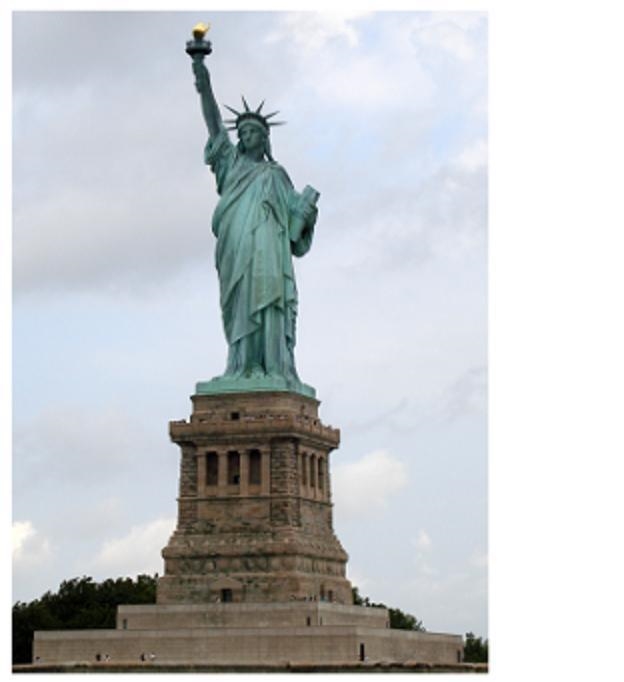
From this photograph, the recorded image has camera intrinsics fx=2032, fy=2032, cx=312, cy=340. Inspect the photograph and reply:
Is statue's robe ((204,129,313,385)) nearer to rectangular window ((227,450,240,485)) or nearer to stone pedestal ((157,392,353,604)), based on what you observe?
stone pedestal ((157,392,353,604))

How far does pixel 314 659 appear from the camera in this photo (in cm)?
5097

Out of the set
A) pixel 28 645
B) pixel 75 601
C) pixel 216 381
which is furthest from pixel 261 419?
pixel 75 601

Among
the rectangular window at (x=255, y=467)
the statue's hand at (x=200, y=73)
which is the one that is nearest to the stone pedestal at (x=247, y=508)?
the rectangular window at (x=255, y=467)

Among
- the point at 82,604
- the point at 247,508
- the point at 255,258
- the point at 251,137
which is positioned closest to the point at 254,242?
the point at 255,258

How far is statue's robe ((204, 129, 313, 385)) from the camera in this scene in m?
57.3

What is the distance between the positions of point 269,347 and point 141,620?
8.57 meters

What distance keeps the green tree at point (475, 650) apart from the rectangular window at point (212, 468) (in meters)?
16.9

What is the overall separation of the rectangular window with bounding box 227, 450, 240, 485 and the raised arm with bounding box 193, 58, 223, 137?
9496mm

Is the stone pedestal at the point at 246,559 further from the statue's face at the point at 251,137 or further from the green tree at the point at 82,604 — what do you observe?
the green tree at the point at 82,604

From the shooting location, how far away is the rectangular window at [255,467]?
184 feet

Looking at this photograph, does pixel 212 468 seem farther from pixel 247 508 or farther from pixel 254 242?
pixel 254 242

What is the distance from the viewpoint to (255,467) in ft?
184

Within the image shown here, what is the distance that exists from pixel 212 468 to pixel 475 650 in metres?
21.7

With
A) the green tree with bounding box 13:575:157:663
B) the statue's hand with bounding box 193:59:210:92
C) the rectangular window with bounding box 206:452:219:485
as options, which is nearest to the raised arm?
the statue's hand with bounding box 193:59:210:92
